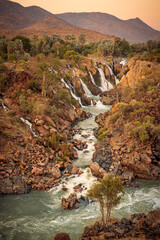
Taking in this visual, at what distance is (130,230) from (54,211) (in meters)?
8.68

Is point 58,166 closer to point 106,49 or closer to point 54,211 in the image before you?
point 54,211

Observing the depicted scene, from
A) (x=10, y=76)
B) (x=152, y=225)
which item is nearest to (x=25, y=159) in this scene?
(x=152, y=225)

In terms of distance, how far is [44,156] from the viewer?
27547mm

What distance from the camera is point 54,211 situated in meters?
20.3

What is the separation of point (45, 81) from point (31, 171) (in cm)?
2042

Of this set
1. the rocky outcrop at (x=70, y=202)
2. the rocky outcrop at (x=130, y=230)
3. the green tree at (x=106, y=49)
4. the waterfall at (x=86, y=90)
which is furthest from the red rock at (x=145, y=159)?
the green tree at (x=106, y=49)

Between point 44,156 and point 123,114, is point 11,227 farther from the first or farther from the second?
point 123,114

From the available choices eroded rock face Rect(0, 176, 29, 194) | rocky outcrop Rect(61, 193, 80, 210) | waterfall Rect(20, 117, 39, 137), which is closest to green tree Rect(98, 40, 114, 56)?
waterfall Rect(20, 117, 39, 137)

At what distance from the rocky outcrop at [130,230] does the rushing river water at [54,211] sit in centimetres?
266

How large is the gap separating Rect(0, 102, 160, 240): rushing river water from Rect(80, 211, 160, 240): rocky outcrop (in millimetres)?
2658

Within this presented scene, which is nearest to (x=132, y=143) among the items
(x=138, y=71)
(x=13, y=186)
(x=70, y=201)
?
(x=70, y=201)

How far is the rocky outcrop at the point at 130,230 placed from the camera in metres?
14.2

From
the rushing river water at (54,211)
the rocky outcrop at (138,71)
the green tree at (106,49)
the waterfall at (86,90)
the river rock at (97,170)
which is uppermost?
the green tree at (106,49)

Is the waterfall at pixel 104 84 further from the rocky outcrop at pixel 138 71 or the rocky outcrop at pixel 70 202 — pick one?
the rocky outcrop at pixel 70 202
